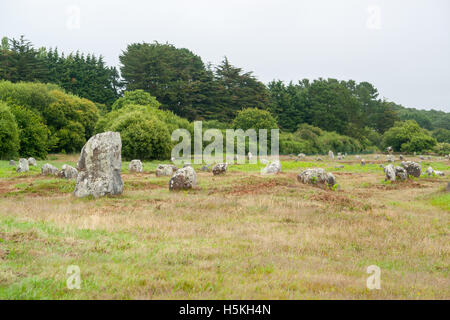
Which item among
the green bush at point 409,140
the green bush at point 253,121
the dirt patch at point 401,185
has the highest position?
the green bush at point 253,121

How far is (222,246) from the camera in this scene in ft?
29.5

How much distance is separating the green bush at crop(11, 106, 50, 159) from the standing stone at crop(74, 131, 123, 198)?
32.3m

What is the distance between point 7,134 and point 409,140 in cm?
6667

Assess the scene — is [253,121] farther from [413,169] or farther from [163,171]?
[163,171]

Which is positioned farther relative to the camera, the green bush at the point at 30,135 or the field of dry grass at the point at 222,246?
the green bush at the point at 30,135

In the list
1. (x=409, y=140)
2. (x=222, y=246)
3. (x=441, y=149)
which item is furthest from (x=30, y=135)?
(x=441, y=149)

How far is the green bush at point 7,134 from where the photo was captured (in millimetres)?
39969

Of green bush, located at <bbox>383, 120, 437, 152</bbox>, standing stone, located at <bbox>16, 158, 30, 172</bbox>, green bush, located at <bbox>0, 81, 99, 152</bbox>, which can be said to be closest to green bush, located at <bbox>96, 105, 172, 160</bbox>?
green bush, located at <bbox>0, 81, 99, 152</bbox>

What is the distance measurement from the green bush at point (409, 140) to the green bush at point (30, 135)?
2433 inches

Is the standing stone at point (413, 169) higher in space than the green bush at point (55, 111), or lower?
lower

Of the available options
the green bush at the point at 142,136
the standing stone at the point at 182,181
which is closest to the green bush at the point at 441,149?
the green bush at the point at 142,136

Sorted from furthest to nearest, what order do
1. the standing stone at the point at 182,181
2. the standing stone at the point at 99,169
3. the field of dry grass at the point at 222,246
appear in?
the standing stone at the point at 182,181 → the standing stone at the point at 99,169 → the field of dry grass at the point at 222,246

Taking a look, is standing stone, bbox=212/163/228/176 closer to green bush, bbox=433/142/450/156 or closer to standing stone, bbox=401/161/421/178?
standing stone, bbox=401/161/421/178

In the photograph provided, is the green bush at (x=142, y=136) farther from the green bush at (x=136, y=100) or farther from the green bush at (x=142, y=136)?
the green bush at (x=136, y=100)
